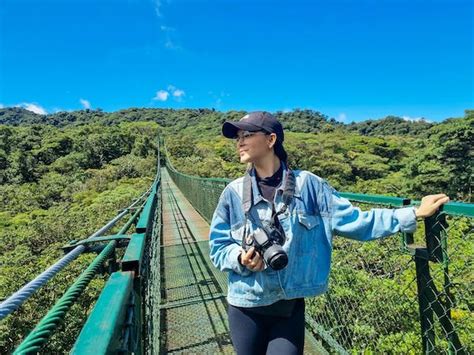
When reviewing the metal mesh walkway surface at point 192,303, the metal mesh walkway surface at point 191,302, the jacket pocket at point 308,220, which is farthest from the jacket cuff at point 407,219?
the metal mesh walkway surface at point 191,302

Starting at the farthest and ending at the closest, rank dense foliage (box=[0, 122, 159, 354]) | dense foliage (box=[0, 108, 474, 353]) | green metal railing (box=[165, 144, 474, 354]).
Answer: dense foliage (box=[0, 108, 474, 353])
dense foliage (box=[0, 122, 159, 354])
green metal railing (box=[165, 144, 474, 354])

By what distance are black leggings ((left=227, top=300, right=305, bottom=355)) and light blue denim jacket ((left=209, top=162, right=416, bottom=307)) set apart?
0.08 meters

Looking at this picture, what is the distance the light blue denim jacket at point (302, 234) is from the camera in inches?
60.5

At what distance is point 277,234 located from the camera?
153cm

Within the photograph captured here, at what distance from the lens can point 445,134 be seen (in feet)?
78.4

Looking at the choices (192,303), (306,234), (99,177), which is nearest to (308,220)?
(306,234)

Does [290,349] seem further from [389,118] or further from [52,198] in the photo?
[389,118]

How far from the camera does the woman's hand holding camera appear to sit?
57.4 inches

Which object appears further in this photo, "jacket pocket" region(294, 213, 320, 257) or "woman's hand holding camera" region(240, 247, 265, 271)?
"jacket pocket" region(294, 213, 320, 257)

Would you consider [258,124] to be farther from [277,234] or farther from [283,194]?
[277,234]

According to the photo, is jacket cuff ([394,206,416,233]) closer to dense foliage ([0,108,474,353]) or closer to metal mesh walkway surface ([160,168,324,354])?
dense foliage ([0,108,474,353])

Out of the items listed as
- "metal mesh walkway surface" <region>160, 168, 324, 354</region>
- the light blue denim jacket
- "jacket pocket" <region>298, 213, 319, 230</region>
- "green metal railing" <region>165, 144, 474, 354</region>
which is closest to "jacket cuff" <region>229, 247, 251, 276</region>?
the light blue denim jacket

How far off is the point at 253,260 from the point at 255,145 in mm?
507

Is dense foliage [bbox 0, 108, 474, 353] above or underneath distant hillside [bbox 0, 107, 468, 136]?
underneath
